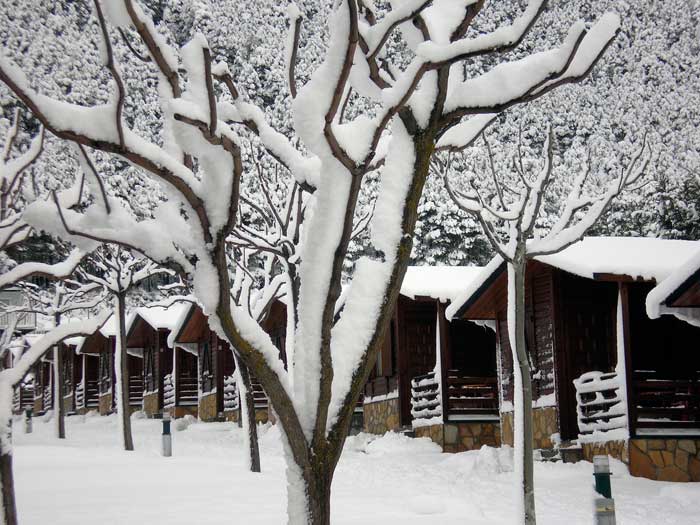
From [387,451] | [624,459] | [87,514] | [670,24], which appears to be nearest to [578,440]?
[624,459]

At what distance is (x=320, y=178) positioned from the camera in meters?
4.97

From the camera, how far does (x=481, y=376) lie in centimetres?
2191

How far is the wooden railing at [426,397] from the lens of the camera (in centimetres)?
2036

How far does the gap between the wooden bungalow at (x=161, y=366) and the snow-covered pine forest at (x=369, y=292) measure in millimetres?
138

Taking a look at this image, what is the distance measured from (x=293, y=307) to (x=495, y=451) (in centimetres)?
459

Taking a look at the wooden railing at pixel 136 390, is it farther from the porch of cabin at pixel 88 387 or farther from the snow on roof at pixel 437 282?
the snow on roof at pixel 437 282

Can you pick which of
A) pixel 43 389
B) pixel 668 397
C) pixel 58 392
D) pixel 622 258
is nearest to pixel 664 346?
pixel 668 397

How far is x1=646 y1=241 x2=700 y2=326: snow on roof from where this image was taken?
11461 millimetres

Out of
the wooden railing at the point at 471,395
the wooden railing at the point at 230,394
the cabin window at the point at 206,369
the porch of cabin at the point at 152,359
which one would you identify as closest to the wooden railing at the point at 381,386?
the wooden railing at the point at 471,395

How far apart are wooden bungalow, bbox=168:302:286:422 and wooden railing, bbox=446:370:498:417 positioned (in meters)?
7.08

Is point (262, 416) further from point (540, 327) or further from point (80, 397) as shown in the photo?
point (80, 397)

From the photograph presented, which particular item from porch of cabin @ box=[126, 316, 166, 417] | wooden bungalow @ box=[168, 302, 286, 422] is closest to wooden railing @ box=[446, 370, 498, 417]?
wooden bungalow @ box=[168, 302, 286, 422]

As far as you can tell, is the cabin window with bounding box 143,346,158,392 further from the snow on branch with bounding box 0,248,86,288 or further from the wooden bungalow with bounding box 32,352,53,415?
the snow on branch with bounding box 0,248,86,288

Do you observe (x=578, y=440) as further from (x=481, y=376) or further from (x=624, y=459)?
(x=481, y=376)
